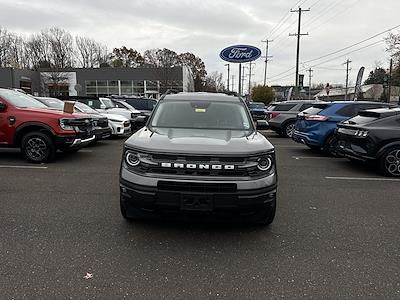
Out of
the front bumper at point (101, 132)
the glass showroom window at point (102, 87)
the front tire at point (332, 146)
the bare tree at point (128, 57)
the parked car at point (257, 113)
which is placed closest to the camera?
the parked car at point (257, 113)

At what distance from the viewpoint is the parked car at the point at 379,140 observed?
7.50 m

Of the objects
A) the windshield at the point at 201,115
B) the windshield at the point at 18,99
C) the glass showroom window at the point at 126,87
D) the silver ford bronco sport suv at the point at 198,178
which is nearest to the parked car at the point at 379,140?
the windshield at the point at 201,115

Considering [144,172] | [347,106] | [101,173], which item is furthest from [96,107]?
[144,172]

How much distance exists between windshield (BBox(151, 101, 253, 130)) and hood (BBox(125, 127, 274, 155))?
391 millimetres

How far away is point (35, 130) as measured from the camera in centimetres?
834

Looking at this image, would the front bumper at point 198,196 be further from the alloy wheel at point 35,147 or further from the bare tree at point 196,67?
the bare tree at point 196,67

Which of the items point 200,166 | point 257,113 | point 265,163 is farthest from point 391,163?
point 257,113

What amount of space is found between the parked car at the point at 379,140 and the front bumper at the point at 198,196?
15.7 feet

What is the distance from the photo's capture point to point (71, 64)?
8081 centimetres

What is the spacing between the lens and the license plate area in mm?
3654

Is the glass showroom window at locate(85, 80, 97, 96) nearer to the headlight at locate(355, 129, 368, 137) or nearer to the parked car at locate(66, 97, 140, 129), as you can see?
the parked car at locate(66, 97, 140, 129)

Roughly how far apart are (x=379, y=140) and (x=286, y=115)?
26.2 feet

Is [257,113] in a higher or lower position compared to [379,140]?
higher

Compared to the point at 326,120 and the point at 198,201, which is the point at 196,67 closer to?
the point at 326,120
